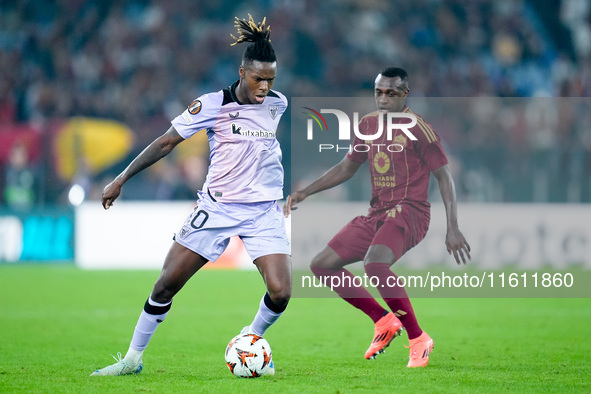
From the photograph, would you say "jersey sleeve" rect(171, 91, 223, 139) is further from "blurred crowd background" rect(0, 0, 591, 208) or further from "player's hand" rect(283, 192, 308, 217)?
"blurred crowd background" rect(0, 0, 591, 208)

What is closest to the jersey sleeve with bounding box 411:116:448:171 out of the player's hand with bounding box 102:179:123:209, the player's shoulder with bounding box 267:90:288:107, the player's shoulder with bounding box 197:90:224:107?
the player's shoulder with bounding box 267:90:288:107

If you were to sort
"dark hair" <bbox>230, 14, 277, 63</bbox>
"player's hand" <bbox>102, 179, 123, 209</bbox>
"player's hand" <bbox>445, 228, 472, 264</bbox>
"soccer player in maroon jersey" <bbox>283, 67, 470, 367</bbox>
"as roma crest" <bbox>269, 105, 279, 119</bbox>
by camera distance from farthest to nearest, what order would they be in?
1. "soccer player in maroon jersey" <bbox>283, 67, 470, 367</bbox>
2. "player's hand" <bbox>445, 228, 472, 264</bbox>
3. "as roma crest" <bbox>269, 105, 279, 119</bbox>
4. "dark hair" <bbox>230, 14, 277, 63</bbox>
5. "player's hand" <bbox>102, 179, 123, 209</bbox>

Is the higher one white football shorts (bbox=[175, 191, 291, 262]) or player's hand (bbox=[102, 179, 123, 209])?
player's hand (bbox=[102, 179, 123, 209])

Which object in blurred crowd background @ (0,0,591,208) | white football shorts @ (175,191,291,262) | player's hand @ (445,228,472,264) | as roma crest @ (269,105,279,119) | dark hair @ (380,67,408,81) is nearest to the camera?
white football shorts @ (175,191,291,262)

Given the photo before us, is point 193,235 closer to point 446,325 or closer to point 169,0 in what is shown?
point 446,325

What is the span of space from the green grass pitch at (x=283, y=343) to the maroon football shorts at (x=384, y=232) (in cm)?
91

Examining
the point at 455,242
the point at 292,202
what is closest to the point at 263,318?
the point at 292,202

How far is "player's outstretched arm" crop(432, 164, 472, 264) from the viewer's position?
258 inches

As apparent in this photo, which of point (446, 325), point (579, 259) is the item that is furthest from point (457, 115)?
point (446, 325)

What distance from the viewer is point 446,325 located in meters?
9.43

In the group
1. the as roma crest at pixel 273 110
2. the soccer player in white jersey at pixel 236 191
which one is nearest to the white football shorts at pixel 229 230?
the soccer player in white jersey at pixel 236 191

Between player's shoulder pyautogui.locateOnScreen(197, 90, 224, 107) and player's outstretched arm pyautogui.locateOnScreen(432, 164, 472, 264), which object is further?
player's outstretched arm pyautogui.locateOnScreen(432, 164, 472, 264)

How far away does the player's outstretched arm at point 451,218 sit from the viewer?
258 inches

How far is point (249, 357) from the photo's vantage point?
597 centimetres
